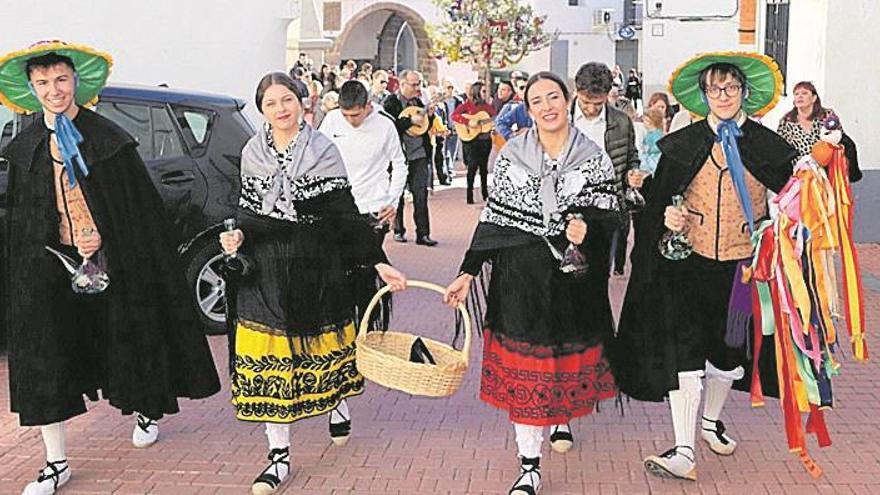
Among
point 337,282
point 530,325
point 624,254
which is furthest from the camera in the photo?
point 624,254

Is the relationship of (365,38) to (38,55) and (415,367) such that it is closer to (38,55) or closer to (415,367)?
(38,55)

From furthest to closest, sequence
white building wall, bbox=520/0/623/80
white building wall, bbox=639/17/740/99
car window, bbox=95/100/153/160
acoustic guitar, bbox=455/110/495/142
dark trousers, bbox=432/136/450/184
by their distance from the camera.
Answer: white building wall, bbox=520/0/623/80 < white building wall, bbox=639/17/740/99 < dark trousers, bbox=432/136/450/184 < acoustic guitar, bbox=455/110/495/142 < car window, bbox=95/100/153/160

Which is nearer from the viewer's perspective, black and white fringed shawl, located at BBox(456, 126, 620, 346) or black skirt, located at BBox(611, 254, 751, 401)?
black and white fringed shawl, located at BBox(456, 126, 620, 346)

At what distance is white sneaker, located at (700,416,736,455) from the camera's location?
594 centimetres

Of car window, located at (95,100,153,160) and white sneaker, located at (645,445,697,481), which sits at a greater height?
car window, located at (95,100,153,160)

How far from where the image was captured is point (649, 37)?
2434 cm

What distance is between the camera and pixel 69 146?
5.27 metres

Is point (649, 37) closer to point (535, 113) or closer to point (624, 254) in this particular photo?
point (624, 254)

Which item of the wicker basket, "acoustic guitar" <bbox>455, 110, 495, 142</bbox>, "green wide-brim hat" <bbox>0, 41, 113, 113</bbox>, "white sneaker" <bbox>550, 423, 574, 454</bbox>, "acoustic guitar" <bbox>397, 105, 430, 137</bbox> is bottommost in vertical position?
"white sneaker" <bbox>550, 423, 574, 454</bbox>

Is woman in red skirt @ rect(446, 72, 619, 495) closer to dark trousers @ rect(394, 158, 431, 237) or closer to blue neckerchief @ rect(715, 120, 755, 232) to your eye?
blue neckerchief @ rect(715, 120, 755, 232)

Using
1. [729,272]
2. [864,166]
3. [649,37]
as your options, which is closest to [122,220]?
[729,272]

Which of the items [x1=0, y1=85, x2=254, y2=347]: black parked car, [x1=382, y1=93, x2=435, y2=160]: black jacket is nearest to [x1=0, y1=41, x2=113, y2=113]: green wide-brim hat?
[x1=0, y1=85, x2=254, y2=347]: black parked car

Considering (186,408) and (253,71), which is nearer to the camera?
(186,408)

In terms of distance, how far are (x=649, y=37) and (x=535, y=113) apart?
19.8 meters
